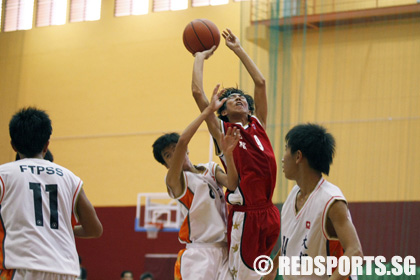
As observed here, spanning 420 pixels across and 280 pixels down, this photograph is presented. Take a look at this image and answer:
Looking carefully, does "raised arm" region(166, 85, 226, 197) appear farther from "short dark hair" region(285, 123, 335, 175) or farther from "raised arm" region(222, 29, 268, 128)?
"short dark hair" region(285, 123, 335, 175)

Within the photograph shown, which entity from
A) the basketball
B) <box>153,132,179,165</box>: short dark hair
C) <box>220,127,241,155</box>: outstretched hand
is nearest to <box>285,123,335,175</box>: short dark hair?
<box>220,127,241,155</box>: outstretched hand

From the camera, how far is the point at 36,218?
343 centimetres

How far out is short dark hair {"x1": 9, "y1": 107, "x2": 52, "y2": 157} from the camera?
3.56 m

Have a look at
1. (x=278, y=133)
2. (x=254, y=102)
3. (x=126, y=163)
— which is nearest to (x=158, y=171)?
(x=126, y=163)

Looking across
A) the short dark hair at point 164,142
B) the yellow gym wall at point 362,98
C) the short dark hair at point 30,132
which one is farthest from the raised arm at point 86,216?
the yellow gym wall at point 362,98

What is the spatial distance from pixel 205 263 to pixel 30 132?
6.00ft

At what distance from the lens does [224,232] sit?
4.79m

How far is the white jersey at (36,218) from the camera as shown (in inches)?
133

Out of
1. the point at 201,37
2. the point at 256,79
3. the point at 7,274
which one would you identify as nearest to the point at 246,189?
the point at 256,79

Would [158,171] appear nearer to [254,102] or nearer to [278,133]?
[278,133]

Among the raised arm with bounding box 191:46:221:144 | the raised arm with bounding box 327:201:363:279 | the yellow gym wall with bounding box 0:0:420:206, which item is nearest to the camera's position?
the raised arm with bounding box 327:201:363:279

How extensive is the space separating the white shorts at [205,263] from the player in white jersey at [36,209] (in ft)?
4.46

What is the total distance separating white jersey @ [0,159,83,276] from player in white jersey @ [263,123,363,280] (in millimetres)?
1283

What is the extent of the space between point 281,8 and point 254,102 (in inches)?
191
